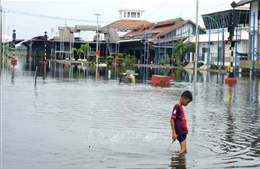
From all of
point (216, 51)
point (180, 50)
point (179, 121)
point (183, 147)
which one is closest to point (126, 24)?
point (216, 51)

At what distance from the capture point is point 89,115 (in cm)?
1639

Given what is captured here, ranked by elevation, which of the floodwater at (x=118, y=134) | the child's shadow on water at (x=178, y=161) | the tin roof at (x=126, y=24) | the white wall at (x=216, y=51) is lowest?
the child's shadow on water at (x=178, y=161)

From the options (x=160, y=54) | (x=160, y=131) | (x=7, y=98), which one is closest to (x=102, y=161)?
(x=160, y=131)

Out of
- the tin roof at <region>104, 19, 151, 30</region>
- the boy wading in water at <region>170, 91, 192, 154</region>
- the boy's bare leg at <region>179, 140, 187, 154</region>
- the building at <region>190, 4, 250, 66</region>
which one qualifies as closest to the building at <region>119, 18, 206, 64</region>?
the building at <region>190, 4, 250, 66</region>

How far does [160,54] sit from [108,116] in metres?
87.9

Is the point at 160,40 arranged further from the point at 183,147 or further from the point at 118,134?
the point at 183,147

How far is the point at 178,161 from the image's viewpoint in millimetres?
9875

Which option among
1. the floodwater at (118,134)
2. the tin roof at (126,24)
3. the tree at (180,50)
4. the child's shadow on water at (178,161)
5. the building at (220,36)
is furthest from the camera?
the tin roof at (126,24)

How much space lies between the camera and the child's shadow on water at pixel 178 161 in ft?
30.9

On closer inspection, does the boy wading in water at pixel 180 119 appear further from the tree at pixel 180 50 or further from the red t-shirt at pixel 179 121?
the tree at pixel 180 50

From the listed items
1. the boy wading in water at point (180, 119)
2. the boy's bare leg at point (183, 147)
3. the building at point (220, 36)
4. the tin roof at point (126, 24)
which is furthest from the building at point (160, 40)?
the boy wading in water at point (180, 119)

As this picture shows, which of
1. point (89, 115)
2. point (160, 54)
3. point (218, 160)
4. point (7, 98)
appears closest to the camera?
point (218, 160)

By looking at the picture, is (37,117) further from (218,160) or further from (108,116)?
(218,160)

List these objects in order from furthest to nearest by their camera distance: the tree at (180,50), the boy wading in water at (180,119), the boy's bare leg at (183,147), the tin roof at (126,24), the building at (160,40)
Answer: the tin roof at (126,24)
the building at (160,40)
the tree at (180,50)
the boy's bare leg at (183,147)
the boy wading in water at (180,119)
